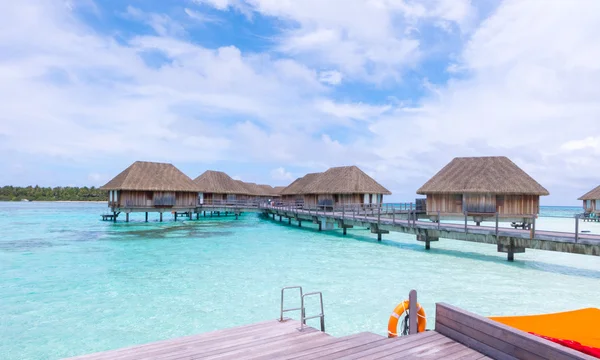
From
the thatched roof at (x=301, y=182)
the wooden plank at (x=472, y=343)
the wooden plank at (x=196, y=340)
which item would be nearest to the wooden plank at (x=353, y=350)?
the wooden plank at (x=472, y=343)

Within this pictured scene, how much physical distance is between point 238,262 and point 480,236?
1190 cm

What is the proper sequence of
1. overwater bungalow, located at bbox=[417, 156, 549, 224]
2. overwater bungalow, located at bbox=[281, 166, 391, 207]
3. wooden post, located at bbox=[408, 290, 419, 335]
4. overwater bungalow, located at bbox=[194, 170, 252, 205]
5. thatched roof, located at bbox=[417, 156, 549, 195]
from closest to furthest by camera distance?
wooden post, located at bbox=[408, 290, 419, 335], thatched roof, located at bbox=[417, 156, 549, 195], overwater bungalow, located at bbox=[417, 156, 549, 224], overwater bungalow, located at bbox=[281, 166, 391, 207], overwater bungalow, located at bbox=[194, 170, 252, 205]

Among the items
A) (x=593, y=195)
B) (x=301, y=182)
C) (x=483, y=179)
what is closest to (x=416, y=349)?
(x=483, y=179)

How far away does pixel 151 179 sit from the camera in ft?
139

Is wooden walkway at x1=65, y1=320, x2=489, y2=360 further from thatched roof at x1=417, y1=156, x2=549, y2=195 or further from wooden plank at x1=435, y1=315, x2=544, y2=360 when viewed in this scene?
thatched roof at x1=417, y1=156, x2=549, y2=195

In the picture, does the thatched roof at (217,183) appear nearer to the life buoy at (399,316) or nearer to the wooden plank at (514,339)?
the life buoy at (399,316)

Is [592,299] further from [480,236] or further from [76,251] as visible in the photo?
[76,251]

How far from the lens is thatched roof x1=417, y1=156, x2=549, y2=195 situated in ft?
100

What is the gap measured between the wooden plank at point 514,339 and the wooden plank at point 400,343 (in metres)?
0.29

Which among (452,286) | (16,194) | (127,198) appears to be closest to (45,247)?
(127,198)

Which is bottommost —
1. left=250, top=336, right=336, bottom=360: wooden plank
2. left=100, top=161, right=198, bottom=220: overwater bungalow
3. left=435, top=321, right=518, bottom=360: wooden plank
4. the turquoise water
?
the turquoise water

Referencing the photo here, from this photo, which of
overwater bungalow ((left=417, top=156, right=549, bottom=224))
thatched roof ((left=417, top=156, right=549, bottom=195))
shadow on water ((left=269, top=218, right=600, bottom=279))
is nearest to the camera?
shadow on water ((left=269, top=218, right=600, bottom=279))

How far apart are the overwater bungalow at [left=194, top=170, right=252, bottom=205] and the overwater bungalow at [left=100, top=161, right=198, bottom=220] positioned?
22.5 ft

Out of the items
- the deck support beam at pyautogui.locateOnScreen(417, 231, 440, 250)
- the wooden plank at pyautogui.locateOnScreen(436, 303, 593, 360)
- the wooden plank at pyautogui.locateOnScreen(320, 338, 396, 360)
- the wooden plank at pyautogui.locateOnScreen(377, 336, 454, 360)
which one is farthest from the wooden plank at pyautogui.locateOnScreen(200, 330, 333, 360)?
the deck support beam at pyautogui.locateOnScreen(417, 231, 440, 250)
